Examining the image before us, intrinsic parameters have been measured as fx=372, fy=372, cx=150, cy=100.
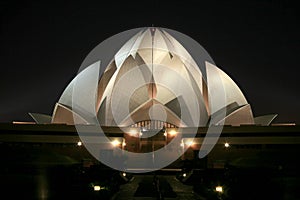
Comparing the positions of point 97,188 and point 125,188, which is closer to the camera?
point 97,188

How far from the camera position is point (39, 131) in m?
19.9

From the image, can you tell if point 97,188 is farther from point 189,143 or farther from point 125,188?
point 189,143

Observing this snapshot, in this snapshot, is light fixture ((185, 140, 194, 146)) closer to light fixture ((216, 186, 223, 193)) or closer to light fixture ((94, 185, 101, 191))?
light fixture ((216, 186, 223, 193))

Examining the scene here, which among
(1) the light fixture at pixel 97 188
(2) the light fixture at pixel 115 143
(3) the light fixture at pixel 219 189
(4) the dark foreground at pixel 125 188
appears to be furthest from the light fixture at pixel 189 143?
(1) the light fixture at pixel 97 188

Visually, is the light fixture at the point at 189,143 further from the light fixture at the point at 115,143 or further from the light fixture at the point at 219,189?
the light fixture at the point at 219,189

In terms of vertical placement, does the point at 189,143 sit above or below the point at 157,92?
below

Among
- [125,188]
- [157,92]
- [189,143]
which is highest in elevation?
[157,92]

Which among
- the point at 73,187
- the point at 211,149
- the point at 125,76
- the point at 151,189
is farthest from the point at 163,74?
the point at 73,187

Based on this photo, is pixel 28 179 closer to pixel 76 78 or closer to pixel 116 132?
pixel 116 132

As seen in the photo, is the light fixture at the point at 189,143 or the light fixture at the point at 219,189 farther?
the light fixture at the point at 189,143

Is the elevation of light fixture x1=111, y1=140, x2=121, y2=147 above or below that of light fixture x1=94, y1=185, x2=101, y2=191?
above

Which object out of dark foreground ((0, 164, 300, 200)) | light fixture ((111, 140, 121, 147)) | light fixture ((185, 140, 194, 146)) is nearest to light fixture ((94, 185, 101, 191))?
dark foreground ((0, 164, 300, 200))

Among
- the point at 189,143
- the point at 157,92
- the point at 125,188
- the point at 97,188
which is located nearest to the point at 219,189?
the point at 97,188

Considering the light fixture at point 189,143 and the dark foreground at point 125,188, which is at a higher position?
the light fixture at point 189,143
